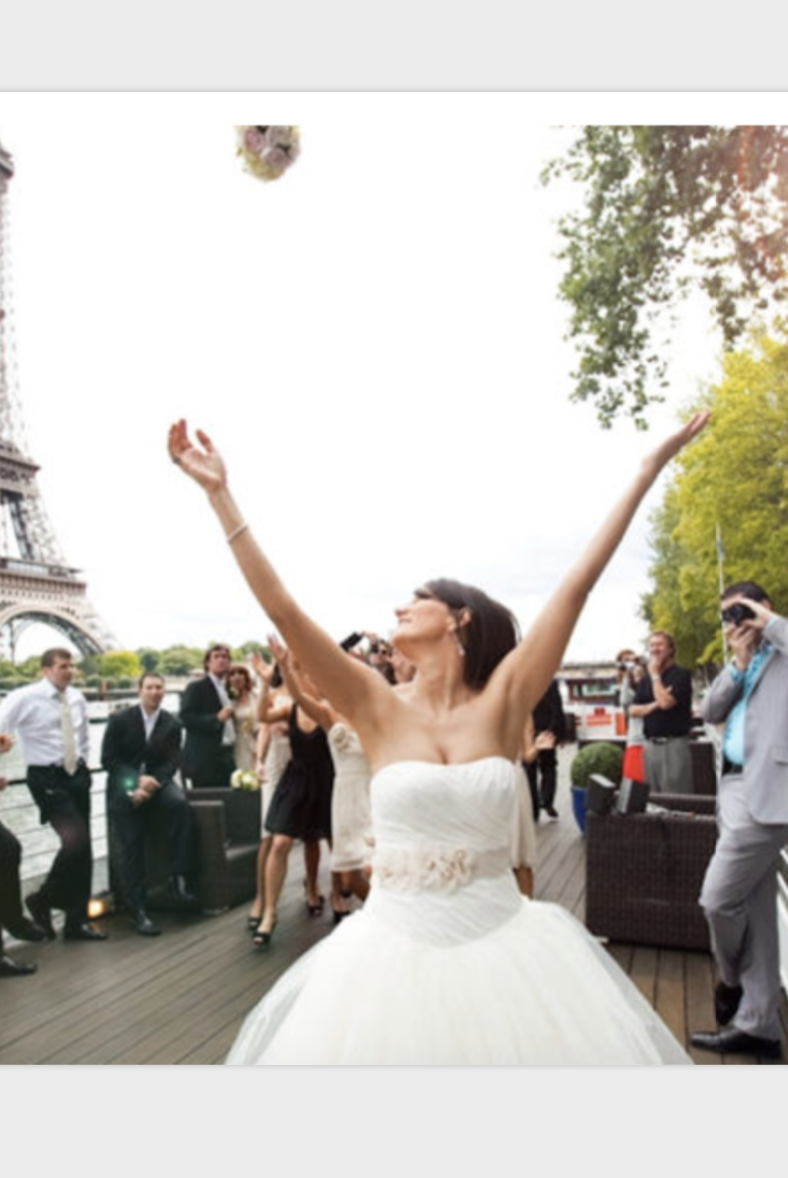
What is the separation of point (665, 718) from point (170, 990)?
7.00 ft

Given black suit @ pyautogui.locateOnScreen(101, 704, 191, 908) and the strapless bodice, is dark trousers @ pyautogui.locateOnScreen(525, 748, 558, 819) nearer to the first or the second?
black suit @ pyautogui.locateOnScreen(101, 704, 191, 908)

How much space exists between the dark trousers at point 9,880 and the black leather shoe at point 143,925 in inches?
23.4

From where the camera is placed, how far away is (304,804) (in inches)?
152

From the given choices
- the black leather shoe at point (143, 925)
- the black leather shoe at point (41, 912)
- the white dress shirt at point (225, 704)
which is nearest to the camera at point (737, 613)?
the white dress shirt at point (225, 704)

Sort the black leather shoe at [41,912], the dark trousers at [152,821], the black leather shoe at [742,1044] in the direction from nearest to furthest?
the black leather shoe at [742,1044], the black leather shoe at [41,912], the dark trousers at [152,821]

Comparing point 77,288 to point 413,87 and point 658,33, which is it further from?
point 658,33

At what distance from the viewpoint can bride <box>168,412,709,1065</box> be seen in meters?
1.47

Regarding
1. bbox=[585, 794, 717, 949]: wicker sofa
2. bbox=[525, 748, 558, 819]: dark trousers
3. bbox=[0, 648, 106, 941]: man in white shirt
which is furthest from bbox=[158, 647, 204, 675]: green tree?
bbox=[525, 748, 558, 819]: dark trousers

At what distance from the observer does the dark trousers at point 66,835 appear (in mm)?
3580

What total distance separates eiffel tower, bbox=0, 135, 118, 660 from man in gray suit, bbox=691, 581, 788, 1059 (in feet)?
6.68

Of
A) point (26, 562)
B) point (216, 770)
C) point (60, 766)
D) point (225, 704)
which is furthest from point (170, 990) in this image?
point (26, 562)

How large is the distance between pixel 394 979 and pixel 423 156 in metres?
2.54

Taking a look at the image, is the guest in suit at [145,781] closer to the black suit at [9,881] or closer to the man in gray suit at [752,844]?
the black suit at [9,881]

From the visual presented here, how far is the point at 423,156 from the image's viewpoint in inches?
119
